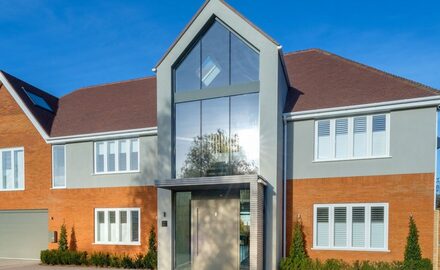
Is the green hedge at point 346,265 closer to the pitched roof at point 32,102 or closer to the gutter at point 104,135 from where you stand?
the gutter at point 104,135

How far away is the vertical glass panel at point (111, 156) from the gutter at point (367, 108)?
803 cm

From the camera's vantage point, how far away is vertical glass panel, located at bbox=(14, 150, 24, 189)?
16.8 m

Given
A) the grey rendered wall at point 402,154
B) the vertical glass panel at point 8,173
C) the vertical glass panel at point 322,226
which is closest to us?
the grey rendered wall at point 402,154

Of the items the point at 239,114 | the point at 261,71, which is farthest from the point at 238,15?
the point at 239,114

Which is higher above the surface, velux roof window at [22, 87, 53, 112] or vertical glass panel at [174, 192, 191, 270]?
velux roof window at [22, 87, 53, 112]

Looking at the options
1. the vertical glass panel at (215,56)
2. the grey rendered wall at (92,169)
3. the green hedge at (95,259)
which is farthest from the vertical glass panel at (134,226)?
the vertical glass panel at (215,56)

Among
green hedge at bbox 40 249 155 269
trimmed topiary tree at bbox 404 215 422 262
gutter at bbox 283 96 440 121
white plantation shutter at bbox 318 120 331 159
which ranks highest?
gutter at bbox 283 96 440 121

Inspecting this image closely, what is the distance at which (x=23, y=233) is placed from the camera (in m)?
16.7

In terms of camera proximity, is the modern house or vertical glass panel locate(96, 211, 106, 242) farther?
vertical glass panel locate(96, 211, 106, 242)

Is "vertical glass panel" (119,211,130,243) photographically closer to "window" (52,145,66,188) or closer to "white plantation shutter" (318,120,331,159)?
"window" (52,145,66,188)

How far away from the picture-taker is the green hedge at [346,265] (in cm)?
1009

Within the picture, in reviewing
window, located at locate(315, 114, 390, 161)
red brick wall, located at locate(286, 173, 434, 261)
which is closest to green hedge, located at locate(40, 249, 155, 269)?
red brick wall, located at locate(286, 173, 434, 261)

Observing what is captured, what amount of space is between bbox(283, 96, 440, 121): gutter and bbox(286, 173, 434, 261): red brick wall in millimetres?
2269

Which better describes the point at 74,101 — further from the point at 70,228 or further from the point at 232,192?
the point at 232,192
